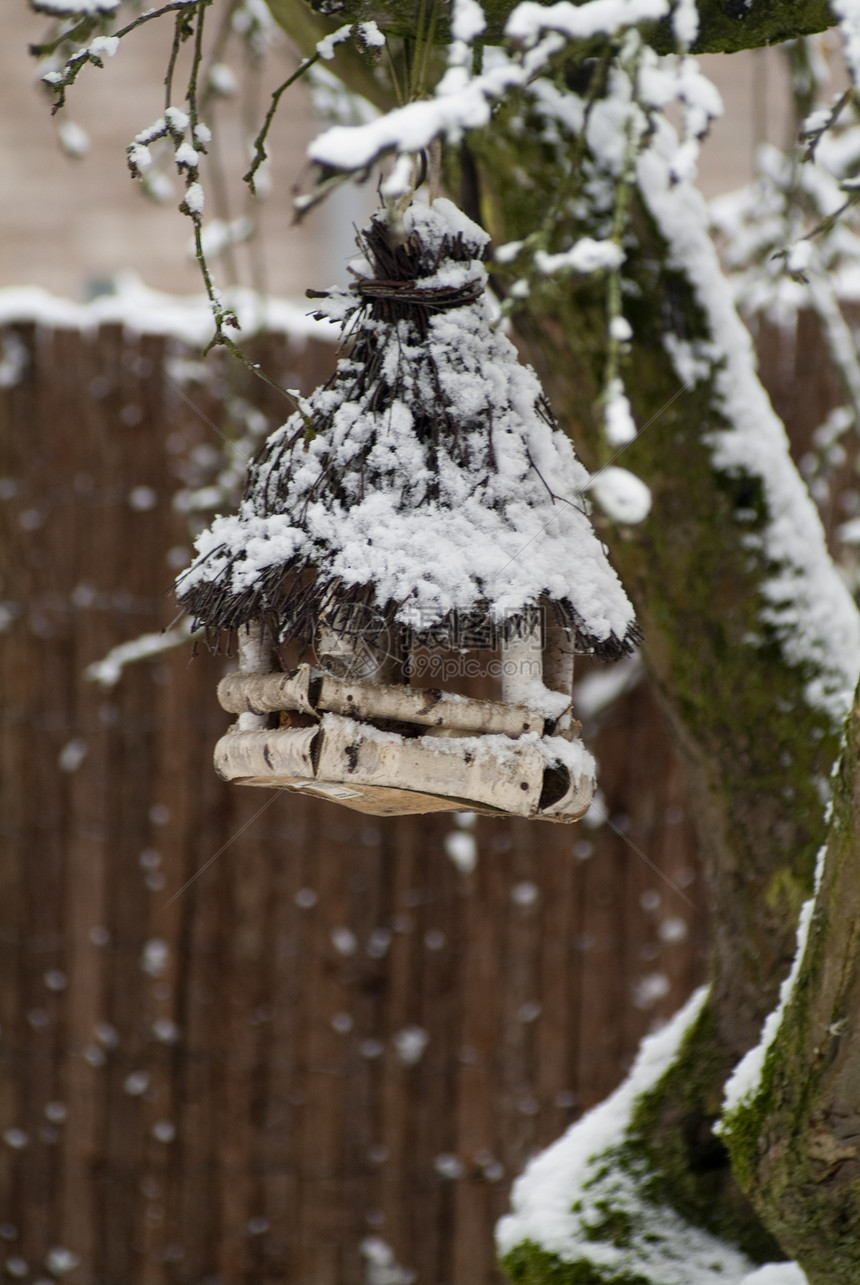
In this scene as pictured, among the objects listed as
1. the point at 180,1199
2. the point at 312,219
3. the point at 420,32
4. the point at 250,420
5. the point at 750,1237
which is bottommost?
the point at 180,1199

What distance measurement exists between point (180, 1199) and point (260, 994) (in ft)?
1.87

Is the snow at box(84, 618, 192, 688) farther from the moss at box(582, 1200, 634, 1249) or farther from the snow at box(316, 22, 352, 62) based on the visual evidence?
the moss at box(582, 1200, 634, 1249)

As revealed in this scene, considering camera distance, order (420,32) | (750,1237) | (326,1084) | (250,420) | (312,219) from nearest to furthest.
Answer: (420,32) < (750,1237) < (250,420) < (326,1084) < (312,219)

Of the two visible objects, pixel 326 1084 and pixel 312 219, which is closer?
pixel 326 1084

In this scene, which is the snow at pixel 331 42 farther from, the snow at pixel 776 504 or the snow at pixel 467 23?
the snow at pixel 776 504

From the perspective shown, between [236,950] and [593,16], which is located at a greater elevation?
[593,16]

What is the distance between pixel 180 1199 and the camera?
2.86 meters

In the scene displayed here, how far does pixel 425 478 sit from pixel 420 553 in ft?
0.28

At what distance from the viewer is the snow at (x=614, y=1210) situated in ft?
5.17

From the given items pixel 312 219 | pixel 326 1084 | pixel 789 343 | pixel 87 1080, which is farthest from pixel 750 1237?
pixel 312 219

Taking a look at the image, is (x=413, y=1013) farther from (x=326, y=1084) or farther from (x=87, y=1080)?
(x=87, y=1080)

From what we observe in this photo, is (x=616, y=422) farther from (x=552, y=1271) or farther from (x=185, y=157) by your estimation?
(x=552, y=1271)

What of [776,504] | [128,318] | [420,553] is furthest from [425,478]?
[128,318]

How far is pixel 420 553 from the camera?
3.26 feet
